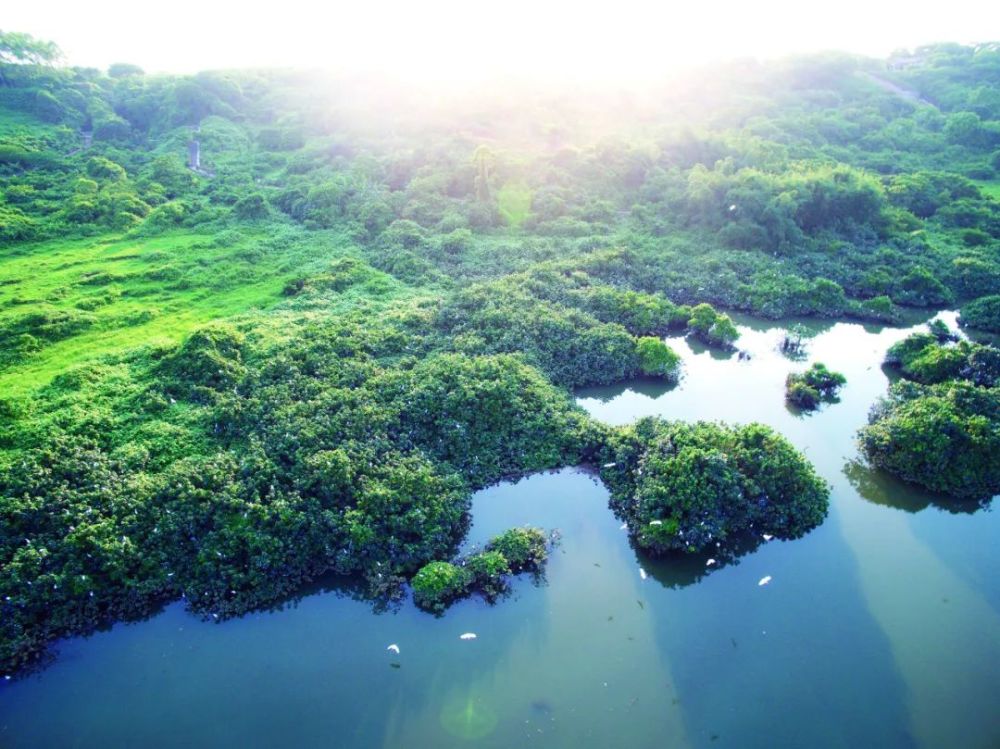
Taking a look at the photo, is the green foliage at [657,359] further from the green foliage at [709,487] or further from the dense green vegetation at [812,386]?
the green foliage at [709,487]

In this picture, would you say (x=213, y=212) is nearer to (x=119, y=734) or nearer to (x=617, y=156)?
(x=617, y=156)

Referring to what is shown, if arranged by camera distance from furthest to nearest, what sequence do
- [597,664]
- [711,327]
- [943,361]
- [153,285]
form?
[153,285], [711,327], [943,361], [597,664]

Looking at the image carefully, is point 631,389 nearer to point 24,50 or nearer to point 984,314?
point 984,314

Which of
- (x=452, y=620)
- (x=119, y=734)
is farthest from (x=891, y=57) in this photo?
(x=119, y=734)

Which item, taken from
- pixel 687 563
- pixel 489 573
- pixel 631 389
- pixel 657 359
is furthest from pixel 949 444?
pixel 489 573

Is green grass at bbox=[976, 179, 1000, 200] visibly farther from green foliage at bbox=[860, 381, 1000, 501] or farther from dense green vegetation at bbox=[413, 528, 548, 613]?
dense green vegetation at bbox=[413, 528, 548, 613]
